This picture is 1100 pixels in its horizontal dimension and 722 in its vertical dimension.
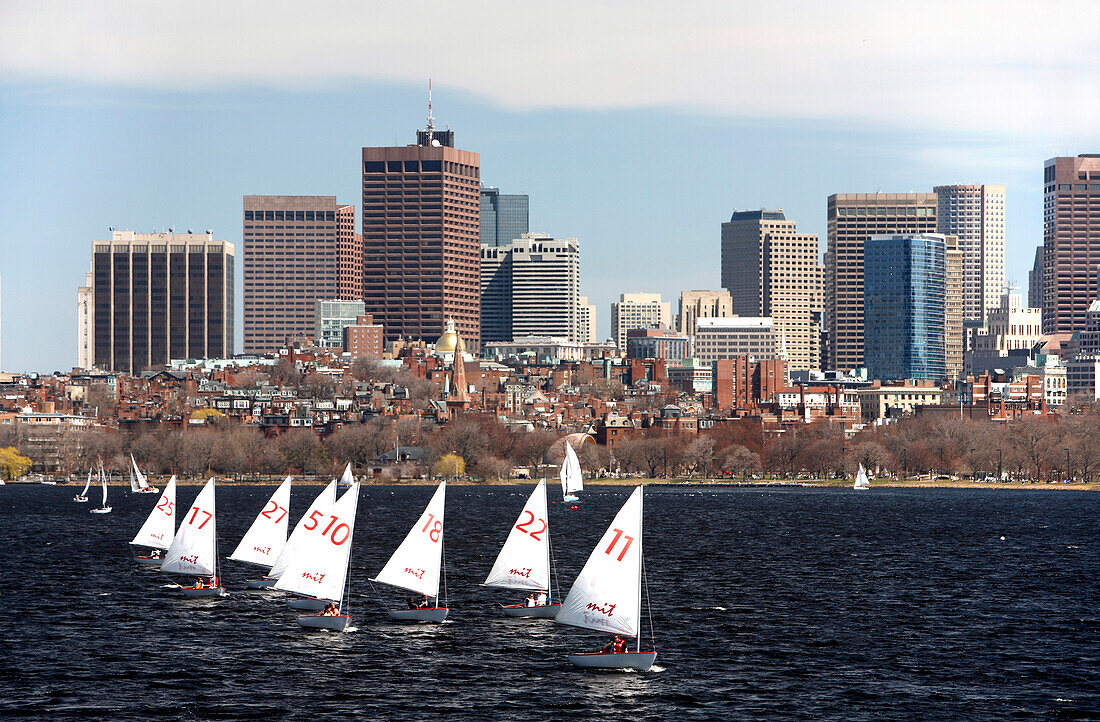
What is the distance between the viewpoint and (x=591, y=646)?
83.5m

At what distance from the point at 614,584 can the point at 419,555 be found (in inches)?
672

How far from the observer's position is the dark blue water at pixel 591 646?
2758 inches

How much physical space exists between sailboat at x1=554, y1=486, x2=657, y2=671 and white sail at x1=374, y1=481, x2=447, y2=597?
14332 mm

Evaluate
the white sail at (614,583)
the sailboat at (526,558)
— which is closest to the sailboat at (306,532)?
the sailboat at (526,558)

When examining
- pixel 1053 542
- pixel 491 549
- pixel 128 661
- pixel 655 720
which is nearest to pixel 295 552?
pixel 128 661

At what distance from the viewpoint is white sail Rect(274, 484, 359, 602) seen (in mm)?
84688

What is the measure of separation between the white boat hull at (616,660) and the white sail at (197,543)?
34463 millimetres

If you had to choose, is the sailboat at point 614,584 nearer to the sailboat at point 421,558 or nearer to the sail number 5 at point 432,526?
the sailboat at point 421,558

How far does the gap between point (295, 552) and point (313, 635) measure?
18.7ft

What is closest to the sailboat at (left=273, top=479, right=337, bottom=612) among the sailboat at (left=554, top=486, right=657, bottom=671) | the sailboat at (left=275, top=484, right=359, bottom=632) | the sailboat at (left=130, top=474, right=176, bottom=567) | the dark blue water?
the sailboat at (left=275, top=484, right=359, bottom=632)

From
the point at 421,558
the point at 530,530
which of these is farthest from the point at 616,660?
the point at 421,558

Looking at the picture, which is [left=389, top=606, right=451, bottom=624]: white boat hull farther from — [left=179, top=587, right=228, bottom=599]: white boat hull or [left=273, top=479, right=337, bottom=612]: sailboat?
[left=179, top=587, right=228, bottom=599]: white boat hull

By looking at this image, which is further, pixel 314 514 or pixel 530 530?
pixel 530 530

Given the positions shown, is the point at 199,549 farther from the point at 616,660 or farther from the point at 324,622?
the point at 616,660
